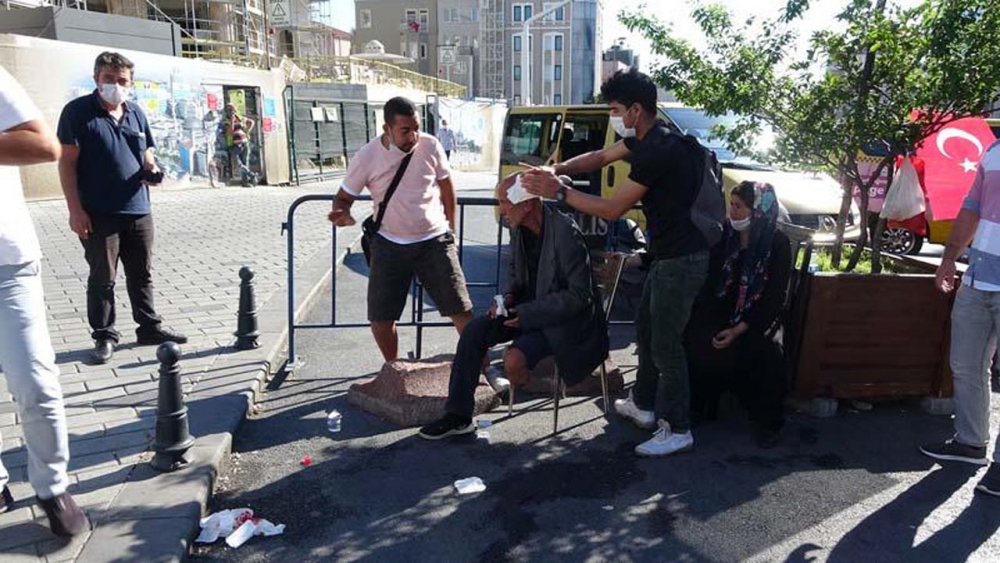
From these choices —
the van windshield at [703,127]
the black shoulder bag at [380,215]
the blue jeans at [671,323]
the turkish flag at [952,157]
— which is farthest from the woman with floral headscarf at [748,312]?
the van windshield at [703,127]

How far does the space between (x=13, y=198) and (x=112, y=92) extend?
2.45 meters

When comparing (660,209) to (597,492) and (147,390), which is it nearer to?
(597,492)

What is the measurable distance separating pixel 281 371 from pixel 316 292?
237cm

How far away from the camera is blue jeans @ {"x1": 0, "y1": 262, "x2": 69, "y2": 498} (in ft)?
9.81

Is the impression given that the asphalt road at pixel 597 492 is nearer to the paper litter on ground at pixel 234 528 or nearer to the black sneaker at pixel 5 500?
the paper litter on ground at pixel 234 528

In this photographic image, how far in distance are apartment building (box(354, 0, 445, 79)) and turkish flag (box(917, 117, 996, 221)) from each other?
8323 cm

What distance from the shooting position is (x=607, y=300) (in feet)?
16.3

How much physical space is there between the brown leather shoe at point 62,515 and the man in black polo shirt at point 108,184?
96.1 inches

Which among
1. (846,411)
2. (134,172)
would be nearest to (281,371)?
(134,172)

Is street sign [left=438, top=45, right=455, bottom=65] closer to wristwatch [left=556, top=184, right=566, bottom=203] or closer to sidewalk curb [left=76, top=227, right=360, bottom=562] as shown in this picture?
sidewalk curb [left=76, top=227, right=360, bottom=562]

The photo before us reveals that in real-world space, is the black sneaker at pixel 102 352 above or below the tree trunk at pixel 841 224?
below

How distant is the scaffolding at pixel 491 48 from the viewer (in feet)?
290

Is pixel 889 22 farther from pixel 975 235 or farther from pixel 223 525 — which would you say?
pixel 223 525

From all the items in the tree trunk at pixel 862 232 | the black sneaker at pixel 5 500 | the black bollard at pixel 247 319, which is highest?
the tree trunk at pixel 862 232
